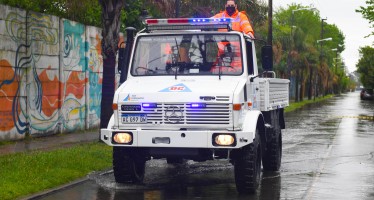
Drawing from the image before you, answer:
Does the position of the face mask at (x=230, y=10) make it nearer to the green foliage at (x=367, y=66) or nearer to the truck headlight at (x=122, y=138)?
the truck headlight at (x=122, y=138)

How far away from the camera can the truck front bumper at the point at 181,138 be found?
34.3 ft

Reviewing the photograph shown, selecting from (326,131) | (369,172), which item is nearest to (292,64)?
(326,131)

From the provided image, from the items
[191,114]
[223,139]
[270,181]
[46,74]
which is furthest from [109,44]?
[223,139]

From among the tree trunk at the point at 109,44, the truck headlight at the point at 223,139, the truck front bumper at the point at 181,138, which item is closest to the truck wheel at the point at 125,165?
the truck front bumper at the point at 181,138

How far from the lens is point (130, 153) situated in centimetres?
1152

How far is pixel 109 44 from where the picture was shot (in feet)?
58.6

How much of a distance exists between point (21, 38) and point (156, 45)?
25.6ft

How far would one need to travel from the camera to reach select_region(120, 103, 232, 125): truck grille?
1059 centimetres

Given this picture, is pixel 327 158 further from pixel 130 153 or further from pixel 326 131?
pixel 326 131

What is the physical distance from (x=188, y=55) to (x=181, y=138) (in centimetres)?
176

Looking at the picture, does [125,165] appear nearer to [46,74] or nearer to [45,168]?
[45,168]

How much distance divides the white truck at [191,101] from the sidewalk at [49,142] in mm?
4930

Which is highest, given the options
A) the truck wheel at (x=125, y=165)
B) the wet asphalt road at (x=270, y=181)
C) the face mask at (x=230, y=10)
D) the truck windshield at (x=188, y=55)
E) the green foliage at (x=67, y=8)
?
the green foliage at (x=67, y=8)

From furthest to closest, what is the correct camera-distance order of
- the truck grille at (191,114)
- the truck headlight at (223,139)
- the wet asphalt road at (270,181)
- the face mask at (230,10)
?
the face mask at (230,10)
the wet asphalt road at (270,181)
the truck grille at (191,114)
the truck headlight at (223,139)
